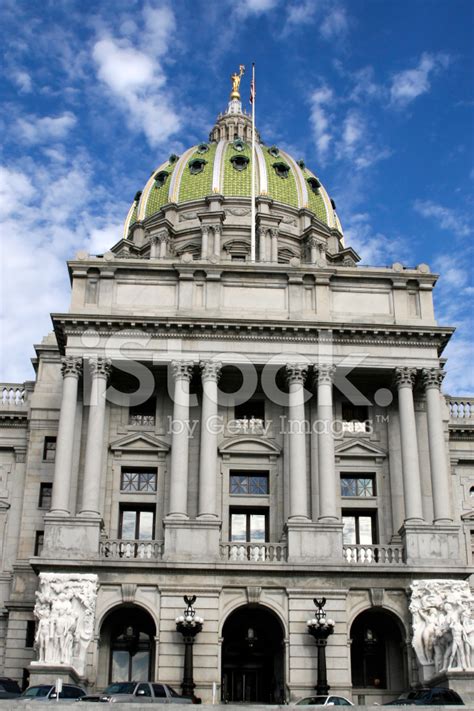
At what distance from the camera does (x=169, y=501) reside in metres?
47.8

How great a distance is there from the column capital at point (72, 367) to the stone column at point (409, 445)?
50.3 ft

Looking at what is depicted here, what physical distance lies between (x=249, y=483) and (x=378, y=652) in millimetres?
9899

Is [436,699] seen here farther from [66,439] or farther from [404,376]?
[66,439]

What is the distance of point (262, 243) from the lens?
251ft

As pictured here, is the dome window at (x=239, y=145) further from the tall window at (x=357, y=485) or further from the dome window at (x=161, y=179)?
the tall window at (x=357, y=485)

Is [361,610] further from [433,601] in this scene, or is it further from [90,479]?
[90,479]

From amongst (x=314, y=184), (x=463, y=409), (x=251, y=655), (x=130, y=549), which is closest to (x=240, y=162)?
(x=314, y=184)

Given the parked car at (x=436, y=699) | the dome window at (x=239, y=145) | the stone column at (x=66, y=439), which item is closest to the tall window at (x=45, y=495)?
the stone column at (x=66, y=439)

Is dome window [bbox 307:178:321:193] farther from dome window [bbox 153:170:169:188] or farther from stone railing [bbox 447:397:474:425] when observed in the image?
stone railing [bbox 447:397:474:425]

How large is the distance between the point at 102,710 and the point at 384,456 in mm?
24144

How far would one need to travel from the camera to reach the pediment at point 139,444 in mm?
49812

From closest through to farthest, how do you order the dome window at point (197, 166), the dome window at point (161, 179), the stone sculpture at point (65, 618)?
the stone sculpture at point (65, 618) → the dome window at point (197, 166) → the dome window at point (161, 179)

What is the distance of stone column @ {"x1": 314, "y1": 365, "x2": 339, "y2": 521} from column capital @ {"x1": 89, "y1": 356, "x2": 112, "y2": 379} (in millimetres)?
10085

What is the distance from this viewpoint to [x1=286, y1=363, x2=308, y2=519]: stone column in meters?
46.8
